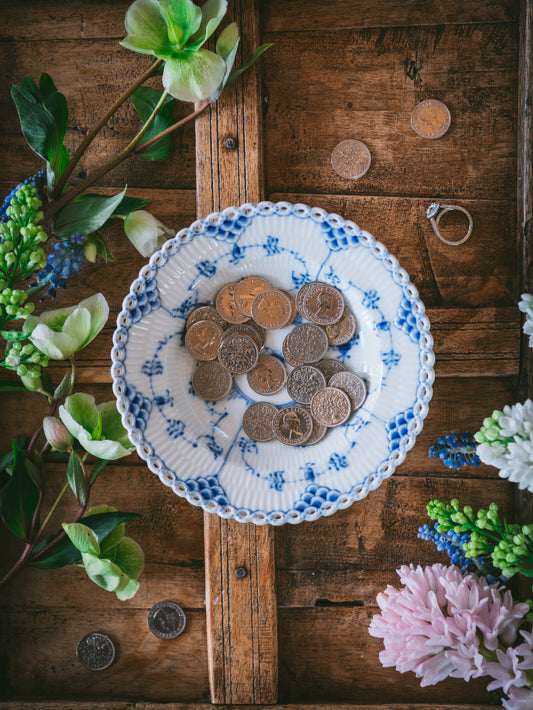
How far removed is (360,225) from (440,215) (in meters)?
0.19

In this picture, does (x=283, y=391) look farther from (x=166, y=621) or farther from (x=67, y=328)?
(x=166, y=621)

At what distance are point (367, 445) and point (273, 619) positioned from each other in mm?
446

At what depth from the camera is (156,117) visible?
1.11 m

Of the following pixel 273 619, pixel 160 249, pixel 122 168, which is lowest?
pixel 273 619

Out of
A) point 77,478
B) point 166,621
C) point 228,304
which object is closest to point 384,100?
point 228,304

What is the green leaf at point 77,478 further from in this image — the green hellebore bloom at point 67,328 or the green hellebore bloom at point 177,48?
the green hellebore bloom at point 177,48

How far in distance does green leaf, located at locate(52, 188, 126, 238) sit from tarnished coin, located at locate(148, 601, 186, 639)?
889 mm

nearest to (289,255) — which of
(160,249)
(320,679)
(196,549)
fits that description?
(160,249)

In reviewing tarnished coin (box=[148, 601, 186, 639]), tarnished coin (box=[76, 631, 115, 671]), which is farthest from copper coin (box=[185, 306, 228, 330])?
tarnished coin (box=[76, 631, 115, 671])

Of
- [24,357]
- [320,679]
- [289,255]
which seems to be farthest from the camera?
[320,679]

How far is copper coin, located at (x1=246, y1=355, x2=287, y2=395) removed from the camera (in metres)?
1.11

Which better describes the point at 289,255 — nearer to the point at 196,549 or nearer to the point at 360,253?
the point at 360,253

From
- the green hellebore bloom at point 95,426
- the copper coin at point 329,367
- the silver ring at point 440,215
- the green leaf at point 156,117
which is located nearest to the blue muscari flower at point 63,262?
the green leaf at point 156,117

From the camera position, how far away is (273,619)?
112 centimetres
